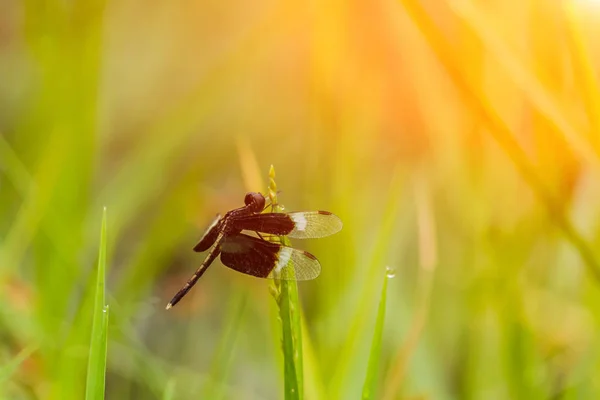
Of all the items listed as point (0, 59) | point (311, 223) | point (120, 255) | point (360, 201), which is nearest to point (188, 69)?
point (0, 59)

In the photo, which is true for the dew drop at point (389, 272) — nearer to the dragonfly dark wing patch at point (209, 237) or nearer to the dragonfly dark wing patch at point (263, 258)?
the dragonfly dark wing patch at point (263, 258)

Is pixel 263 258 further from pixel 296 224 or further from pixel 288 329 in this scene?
pixel 288 329

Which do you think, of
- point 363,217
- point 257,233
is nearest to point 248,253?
point 257,233

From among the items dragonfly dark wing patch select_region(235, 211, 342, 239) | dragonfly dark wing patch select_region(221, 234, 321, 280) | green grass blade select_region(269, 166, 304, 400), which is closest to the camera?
green grass blade select_region(269, 166, 304, 400)

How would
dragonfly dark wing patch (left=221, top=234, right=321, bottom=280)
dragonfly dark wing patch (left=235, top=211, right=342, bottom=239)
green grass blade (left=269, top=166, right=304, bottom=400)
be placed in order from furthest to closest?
dragonfly dark wing patch (left=235, top=211, right=342, bottom=239) < dragonfly dark wing patch (left=221, top=234, right=321, bottom=280) < green grass blade (left=269, top=166, right=304, bottom=400)

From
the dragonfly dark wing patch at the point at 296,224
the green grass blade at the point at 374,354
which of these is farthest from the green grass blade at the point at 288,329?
the dragonfly dark wing patch at the point at 296,224

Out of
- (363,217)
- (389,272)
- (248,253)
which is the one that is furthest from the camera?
(363,217)

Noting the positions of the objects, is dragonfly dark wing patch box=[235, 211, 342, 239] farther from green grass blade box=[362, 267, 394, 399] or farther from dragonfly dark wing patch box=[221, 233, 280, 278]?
green grass blade box=[362, 267, 394, 399]

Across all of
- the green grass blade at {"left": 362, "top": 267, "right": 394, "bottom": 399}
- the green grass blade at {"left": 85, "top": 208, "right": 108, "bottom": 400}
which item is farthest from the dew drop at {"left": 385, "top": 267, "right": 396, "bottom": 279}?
the green grass blade at {"left": 85, "top": 208, "right": 108, "bottom": 400}
